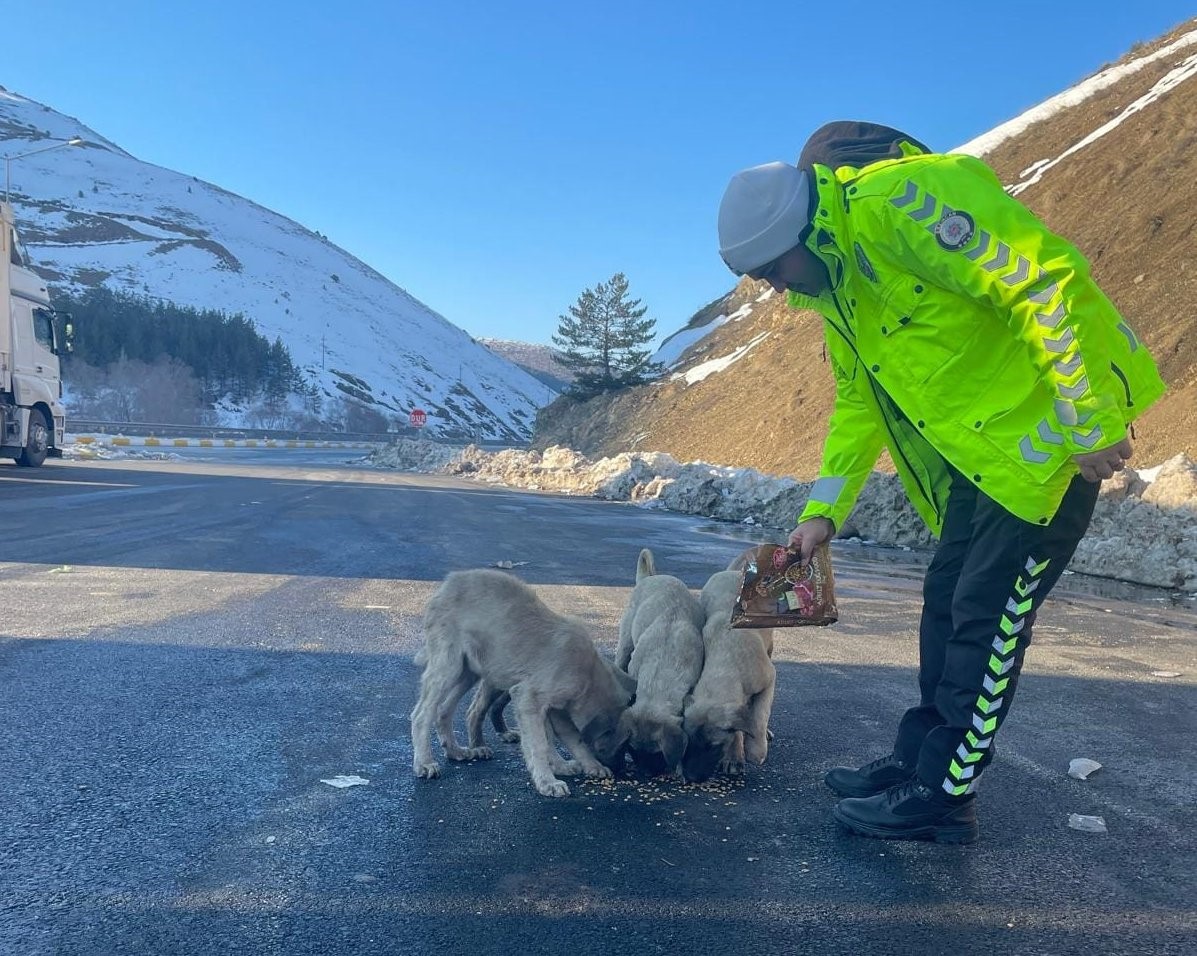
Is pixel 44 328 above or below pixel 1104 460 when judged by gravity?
above

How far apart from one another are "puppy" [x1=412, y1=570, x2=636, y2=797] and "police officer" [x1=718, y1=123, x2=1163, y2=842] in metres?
1.15

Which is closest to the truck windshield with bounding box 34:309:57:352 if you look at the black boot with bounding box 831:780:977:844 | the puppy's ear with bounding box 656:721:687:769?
the puppy's ear with bounding box 656:721:687:769

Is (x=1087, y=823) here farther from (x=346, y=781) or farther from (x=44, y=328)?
(x=44, y=328)

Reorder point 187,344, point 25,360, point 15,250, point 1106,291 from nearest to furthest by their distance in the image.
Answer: point 15,250 → point 25,360 → point 1106,291 → point 187,344

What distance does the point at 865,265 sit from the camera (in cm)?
319

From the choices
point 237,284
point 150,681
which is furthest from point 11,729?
point 237,284

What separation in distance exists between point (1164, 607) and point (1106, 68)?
143 ft

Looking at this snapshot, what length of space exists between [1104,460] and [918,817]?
1427 millimetres

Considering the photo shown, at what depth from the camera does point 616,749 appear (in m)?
4.07

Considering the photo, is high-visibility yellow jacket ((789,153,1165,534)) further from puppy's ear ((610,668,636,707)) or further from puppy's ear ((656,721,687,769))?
puppy's ear ((610,668,636,707))

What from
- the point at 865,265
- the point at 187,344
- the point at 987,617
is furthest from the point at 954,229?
the point at 187,344

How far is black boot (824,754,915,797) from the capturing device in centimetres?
370

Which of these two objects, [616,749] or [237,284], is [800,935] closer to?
[616,749]

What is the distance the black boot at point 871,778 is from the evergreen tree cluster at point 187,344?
94635 mm
